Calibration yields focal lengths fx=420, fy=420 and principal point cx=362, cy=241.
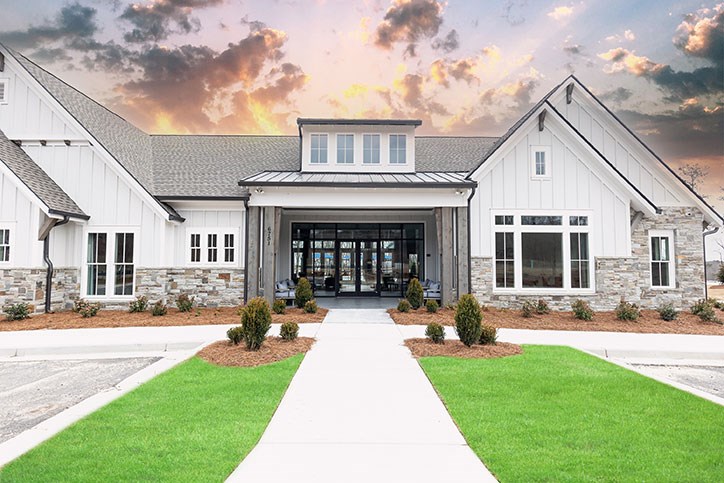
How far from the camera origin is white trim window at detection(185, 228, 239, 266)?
14.3 metres

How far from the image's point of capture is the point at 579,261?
46.7 ft

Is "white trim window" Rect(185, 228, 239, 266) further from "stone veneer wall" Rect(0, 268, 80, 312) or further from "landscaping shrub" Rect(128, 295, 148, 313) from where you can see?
"stone veneer wall" Rect(0, 268, 80, 312)

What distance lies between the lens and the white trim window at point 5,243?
12.3 meters

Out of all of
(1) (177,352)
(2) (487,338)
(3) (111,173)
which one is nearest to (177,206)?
(3) (111,173)

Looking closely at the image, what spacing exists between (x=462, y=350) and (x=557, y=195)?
8.73 m

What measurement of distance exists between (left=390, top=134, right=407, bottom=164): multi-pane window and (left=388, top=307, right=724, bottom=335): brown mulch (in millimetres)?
6182

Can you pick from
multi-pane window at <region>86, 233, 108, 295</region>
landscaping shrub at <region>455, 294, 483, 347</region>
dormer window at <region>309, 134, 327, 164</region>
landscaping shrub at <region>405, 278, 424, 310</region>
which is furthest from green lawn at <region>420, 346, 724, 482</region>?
multi-pane window at <region>86, 233, 108, 295</region>

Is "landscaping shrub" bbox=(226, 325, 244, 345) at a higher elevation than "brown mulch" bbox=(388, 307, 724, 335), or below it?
higher

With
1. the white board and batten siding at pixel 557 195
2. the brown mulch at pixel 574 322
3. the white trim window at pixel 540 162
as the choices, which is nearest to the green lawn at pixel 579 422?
the brown mulch at pixel 574 322

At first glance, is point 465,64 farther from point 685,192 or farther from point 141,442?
point 141,442

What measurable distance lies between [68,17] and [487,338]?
9.17 meters

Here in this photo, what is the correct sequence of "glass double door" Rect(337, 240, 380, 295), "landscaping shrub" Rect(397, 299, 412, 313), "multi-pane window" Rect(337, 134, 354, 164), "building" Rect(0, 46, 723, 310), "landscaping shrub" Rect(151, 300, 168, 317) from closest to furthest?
1. "landscaping shrub" Rect(151, 300, 168, 317)
2. "landscaping shrub" Rect(397, 299, 412, 313)
3. "building" Rect(0, 46, 723, 310)
4. "multi-pane window" Rect(337, 134, 354, 164)
5. "glass double door" Rect(337, 240, 380, 295)

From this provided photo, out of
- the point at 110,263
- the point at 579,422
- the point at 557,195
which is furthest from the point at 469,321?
the point at 110,263

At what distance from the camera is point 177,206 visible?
47.4 feet
